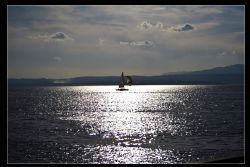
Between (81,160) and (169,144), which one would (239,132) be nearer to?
(169,144)

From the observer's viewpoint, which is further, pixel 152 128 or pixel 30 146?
pixel 152 128

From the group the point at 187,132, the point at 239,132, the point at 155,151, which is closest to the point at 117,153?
the point at 155,151

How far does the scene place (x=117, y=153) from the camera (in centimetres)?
3725

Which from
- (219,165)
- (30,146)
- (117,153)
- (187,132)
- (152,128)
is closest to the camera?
(219,165)

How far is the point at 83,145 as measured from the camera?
141 feet
